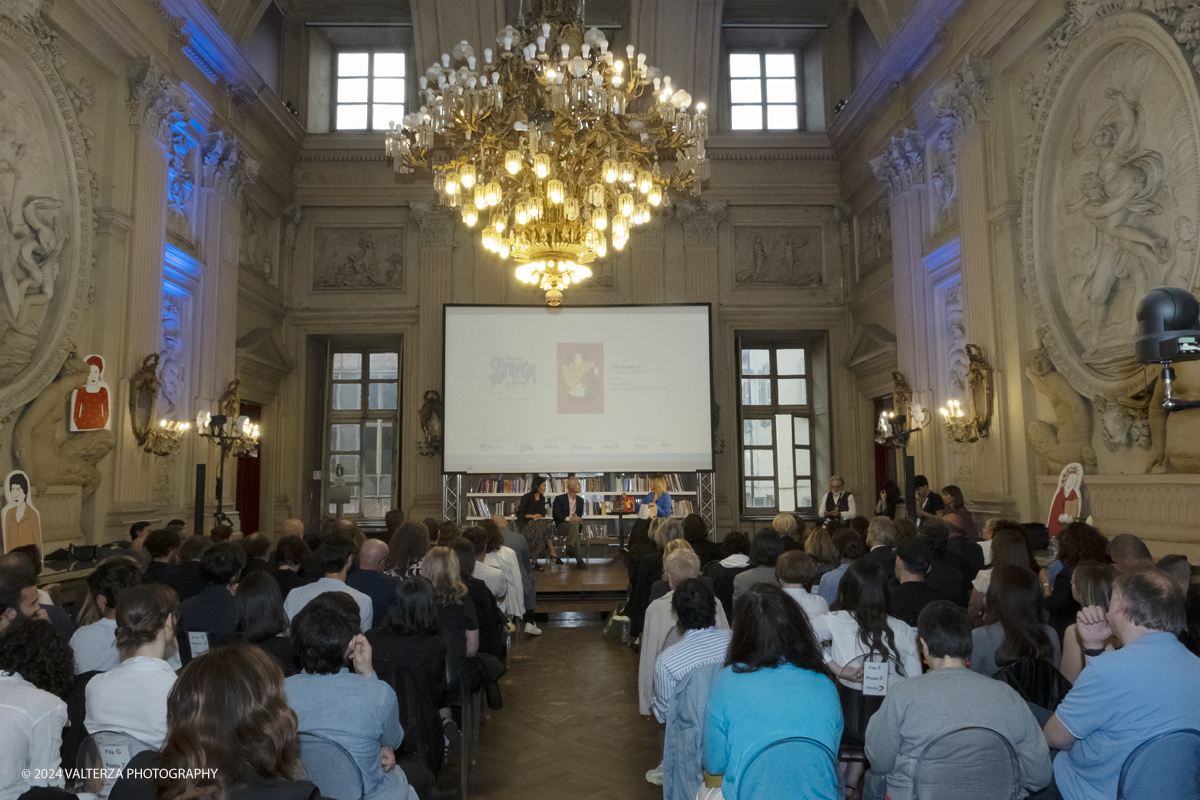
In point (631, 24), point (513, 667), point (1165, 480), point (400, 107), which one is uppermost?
point (631, 24)

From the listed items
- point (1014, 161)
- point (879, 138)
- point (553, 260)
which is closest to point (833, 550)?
point (553, 260)

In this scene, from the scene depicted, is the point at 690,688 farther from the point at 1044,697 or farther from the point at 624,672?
the point at 624,672

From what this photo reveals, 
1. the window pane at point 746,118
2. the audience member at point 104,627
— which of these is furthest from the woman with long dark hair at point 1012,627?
the window pane at point 746,118

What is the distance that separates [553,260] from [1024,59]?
5517mm

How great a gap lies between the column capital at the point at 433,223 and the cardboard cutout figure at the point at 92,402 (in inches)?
251

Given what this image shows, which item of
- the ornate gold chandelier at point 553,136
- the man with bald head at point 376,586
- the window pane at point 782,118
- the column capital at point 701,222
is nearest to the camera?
the man with bald head at point 376,586

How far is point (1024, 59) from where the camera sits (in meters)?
8.67

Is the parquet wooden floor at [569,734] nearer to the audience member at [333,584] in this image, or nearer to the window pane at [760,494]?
the audience member at [333,584]

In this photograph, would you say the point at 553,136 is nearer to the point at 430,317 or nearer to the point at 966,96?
the point at 966,96

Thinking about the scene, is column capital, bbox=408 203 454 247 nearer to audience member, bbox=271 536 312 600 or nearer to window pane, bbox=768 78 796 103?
window pane, bbox=768 78 796 103

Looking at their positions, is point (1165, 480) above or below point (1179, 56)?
below

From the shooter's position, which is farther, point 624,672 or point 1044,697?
point 624,672

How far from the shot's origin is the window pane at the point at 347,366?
14586 millimetres

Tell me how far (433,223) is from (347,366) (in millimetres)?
3108
